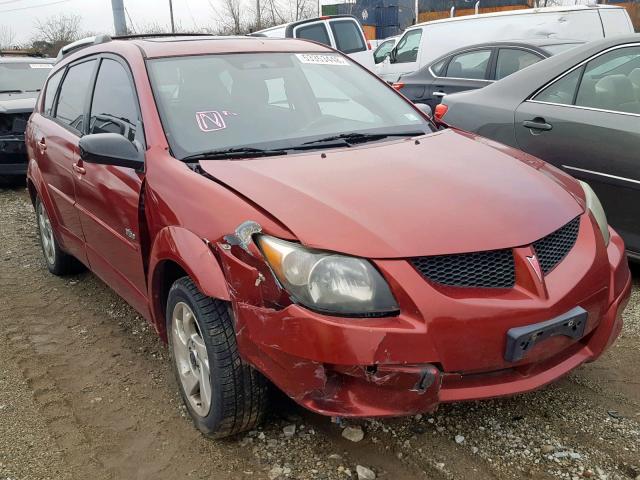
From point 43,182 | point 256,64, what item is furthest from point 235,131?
point 43,182

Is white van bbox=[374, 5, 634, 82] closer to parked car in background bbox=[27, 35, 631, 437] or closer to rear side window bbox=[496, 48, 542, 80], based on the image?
rear side window bbox=[496, 48, 542, 80]

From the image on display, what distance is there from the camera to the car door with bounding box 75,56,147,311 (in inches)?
111

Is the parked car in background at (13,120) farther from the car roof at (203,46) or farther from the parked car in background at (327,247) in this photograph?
the parked car in background at (327,247)

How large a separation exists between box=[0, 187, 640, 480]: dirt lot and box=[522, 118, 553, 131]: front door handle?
4.69ft

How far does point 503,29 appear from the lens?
9461 millimetres

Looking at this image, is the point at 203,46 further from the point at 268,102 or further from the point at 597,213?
the point at 597,213

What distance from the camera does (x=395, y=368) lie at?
1.89 meters

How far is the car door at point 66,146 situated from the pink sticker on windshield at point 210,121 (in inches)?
40.6

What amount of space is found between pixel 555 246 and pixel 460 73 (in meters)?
5.97

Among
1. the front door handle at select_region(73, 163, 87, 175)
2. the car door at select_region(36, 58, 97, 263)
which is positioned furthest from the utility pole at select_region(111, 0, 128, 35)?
the front door handle at select_region(73, 163, 87, 175)

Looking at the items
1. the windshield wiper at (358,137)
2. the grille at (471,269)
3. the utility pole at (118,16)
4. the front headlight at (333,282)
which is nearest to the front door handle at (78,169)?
the windshield wiper at (358,137)

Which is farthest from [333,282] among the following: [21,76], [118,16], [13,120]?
[118,16]

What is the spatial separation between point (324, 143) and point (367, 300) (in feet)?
3.61

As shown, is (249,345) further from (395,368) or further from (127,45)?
(127,45)
